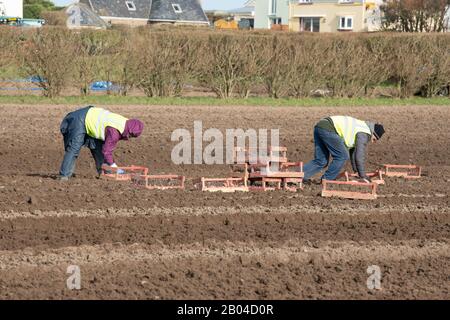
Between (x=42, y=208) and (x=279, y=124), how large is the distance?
999cm

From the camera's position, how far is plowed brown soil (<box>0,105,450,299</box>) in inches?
329

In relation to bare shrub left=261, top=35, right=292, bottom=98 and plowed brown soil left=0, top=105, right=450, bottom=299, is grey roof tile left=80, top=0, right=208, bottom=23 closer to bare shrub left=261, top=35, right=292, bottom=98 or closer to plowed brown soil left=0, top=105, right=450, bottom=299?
bare shrub left=261, top=35, right=292, bottom=98

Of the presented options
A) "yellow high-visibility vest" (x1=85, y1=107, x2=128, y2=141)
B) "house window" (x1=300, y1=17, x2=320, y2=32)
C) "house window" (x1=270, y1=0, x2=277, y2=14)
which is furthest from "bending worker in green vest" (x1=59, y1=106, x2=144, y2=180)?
"house window" (x1=270, y1=0, x2=277, y2=14)

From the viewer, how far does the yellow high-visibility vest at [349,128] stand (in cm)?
1268

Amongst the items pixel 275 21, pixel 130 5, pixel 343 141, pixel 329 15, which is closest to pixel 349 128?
pixel 343 141

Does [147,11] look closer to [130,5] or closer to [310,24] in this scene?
[130,5]

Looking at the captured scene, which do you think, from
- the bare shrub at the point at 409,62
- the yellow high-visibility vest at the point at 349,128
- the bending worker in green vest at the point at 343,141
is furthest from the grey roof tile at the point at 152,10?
the yellow high-visibility vest at the point at 349,128

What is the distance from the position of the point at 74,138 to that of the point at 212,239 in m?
3.78

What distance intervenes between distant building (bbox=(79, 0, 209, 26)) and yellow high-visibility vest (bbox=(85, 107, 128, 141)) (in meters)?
48.7

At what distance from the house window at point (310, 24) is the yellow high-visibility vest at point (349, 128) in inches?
2017

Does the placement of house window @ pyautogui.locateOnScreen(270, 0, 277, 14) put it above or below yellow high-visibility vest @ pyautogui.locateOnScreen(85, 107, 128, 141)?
above

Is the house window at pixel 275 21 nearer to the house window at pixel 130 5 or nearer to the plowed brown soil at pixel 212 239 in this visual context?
the house window at pixel 130 5

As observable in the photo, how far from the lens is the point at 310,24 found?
6384 centimetres

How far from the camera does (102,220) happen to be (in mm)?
10680
